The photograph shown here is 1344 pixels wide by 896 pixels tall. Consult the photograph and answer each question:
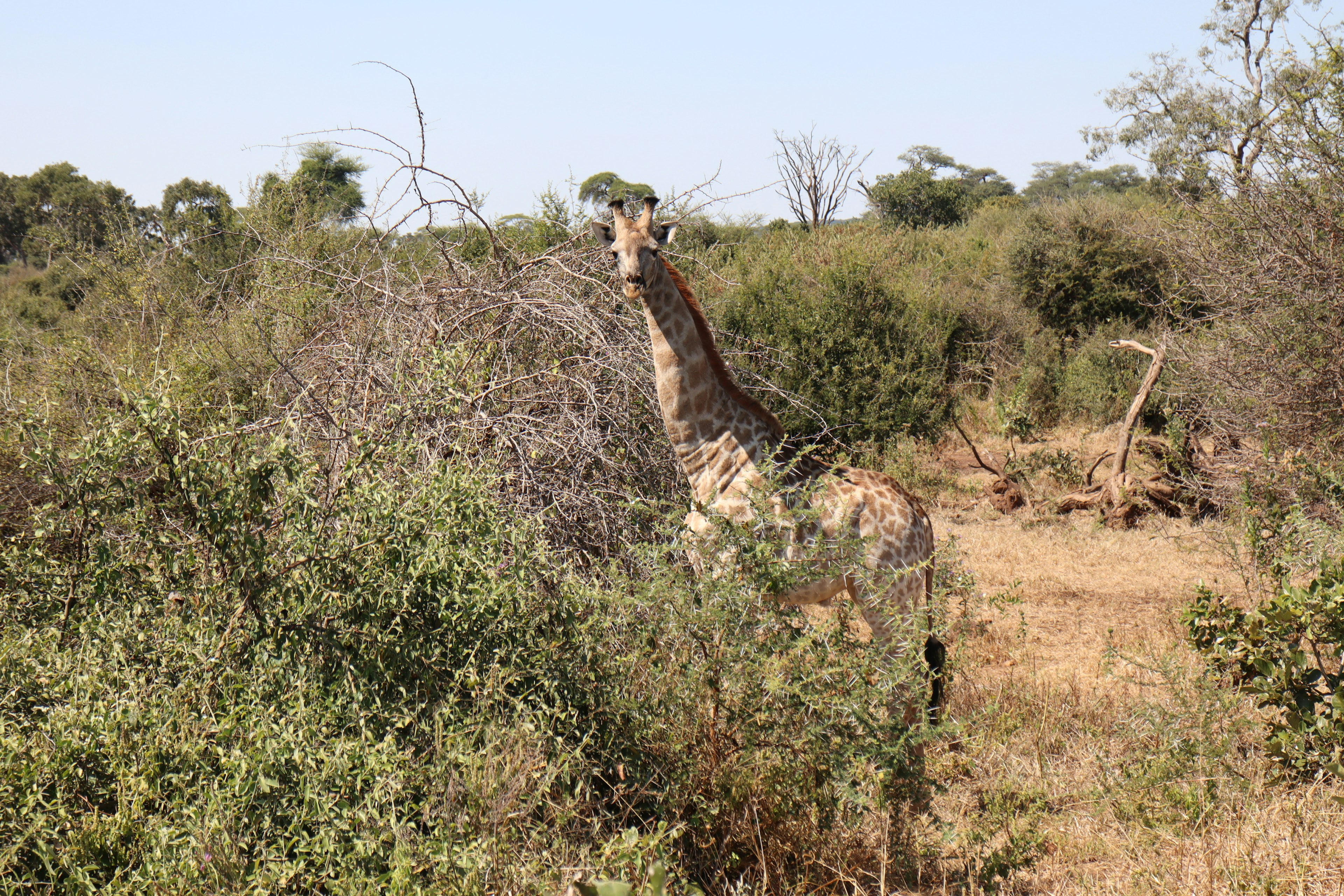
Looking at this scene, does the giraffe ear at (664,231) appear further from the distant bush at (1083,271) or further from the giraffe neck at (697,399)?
the distant bush at (1083,271)

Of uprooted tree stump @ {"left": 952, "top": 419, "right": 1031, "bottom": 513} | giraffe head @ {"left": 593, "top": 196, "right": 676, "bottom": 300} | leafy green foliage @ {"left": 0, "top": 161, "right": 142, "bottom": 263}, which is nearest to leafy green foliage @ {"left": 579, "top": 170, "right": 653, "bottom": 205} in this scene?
giraffe head @ {"left": 593, "top": 196, "right": 676, "bottom": 300}

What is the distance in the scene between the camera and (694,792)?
10.8 feet

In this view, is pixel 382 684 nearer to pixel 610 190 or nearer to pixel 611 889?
pixel 611 889

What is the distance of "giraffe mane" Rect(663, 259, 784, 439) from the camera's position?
15.6 ft

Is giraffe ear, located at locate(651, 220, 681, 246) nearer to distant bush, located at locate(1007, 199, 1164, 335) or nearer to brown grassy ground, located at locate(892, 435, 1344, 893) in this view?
brown grassy ground, located at locate(892, 435, 1344, 893)

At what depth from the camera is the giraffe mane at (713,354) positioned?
4746 millimetres

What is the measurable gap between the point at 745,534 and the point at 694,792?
2.90 feet

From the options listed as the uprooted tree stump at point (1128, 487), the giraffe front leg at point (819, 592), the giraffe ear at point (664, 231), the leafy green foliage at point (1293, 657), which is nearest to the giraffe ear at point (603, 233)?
the giraffe ear at point (664, 231)

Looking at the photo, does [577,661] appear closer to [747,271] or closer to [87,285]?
[747,271]

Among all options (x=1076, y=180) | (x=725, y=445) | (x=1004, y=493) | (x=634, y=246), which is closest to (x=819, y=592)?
(x=725, y=445)

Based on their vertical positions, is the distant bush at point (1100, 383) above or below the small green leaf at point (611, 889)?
below

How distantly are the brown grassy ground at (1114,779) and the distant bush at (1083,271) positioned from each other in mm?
11761

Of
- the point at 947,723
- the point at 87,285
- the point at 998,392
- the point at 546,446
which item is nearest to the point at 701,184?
the point at 546,446

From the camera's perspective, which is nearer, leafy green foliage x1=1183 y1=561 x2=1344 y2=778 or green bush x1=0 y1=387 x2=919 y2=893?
green bush x1=0 y1=387 x2=919 y2=893
